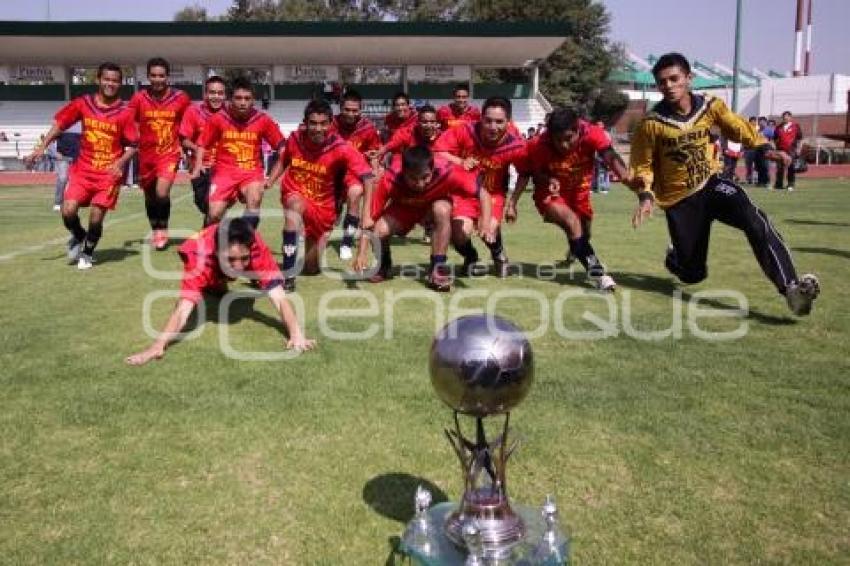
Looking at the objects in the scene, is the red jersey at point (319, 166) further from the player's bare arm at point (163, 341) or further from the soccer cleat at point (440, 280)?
the player's bare arm at point (163, 341)

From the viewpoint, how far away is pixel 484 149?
27.3 ft

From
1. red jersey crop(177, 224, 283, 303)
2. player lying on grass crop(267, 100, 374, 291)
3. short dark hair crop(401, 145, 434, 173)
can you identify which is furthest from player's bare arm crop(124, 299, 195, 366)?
short dark hair crop(401, 145, 434, 173)

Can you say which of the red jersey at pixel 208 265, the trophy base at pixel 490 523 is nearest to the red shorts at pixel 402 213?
the red jersey at pixel 208 265

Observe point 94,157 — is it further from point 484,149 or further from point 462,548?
point 462,548

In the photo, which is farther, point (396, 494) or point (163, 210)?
point (163, 210)

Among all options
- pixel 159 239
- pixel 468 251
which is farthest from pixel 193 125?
pixel 468 251

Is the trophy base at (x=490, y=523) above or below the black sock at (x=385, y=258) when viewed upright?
below

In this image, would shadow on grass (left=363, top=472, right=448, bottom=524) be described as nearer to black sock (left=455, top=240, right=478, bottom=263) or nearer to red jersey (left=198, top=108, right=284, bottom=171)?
black sock (left=455, top=240, right=478, bottom=263)

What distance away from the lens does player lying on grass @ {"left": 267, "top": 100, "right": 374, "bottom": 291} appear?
7.93 m

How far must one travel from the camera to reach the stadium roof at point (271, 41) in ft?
116

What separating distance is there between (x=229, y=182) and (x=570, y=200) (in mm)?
3902

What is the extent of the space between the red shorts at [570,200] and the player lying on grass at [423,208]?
2.01ft

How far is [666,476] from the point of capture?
3396 millimetres

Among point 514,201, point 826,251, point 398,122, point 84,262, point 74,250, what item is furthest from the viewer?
point 398,122
